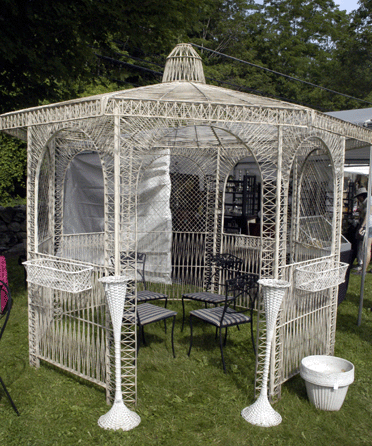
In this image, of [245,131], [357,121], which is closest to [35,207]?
[245,131]

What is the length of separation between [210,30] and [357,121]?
19409 mm

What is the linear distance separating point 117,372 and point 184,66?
359 cm

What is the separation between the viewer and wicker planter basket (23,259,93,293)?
3.65 meters

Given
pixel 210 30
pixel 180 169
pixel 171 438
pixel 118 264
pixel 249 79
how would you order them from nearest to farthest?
1. pixel 171 438
2. pixel 118 264
3. pixel 180 169
4. pixel 249 79
5. pixel 210 30

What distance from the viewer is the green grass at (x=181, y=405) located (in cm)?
329

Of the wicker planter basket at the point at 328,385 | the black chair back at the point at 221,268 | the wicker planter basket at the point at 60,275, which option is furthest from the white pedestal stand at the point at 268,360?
the black chair back at the point at 221,268


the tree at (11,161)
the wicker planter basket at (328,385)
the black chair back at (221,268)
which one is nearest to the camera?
the wicker planter basket at (328,385)

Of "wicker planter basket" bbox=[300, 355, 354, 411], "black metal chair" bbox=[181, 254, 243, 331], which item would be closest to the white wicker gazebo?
"wicker planter basket" bbox=[300, 355, 354, 411]

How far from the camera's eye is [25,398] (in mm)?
3781

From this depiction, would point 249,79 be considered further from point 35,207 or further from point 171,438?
point 171,438

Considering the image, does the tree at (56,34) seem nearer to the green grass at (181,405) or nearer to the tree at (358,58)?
the green grass at (181,405)

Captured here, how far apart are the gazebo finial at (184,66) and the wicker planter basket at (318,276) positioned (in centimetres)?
261

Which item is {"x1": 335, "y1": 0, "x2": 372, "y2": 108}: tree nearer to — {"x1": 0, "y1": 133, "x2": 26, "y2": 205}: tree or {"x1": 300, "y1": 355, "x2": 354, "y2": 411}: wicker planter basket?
{"x1": 0, "y1": 133, "x2": 26, "y2": 205}: tree

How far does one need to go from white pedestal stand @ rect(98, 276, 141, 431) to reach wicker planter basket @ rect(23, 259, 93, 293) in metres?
0.33
